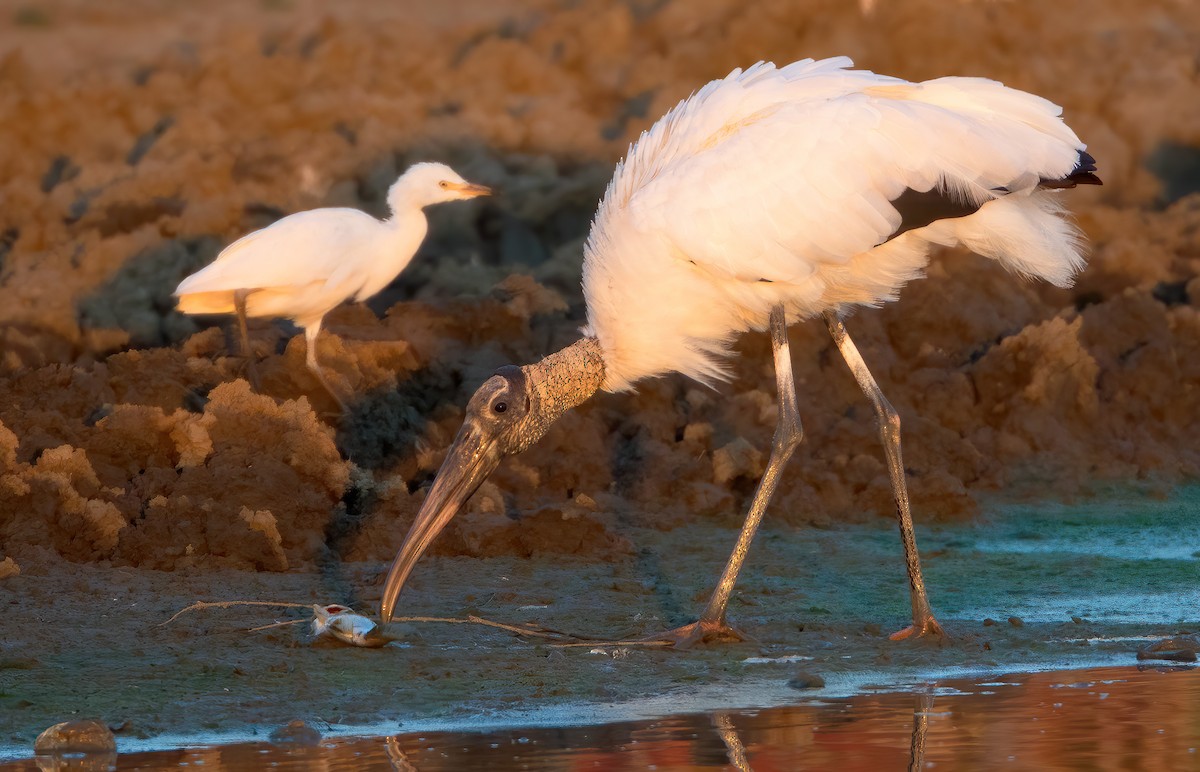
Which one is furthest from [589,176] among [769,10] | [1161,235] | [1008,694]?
[1008,694]

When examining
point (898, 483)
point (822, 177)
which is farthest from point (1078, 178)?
point (898, 483)

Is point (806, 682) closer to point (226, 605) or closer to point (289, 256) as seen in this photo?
point (226, 605)

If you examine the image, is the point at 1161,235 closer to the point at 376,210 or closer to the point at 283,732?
the point at 376,210

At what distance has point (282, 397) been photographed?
9.52 m

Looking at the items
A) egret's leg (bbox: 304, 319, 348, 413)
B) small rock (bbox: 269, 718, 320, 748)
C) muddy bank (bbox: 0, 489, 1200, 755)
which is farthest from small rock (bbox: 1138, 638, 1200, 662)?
egret's leg (bbox: 304, 319, 348, 413)

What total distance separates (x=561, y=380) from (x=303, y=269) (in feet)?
11.3

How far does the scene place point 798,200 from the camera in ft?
22.1

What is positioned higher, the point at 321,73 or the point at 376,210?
the point at 321,73

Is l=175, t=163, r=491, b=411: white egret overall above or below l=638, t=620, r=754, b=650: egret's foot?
above

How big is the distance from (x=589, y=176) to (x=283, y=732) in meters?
7.61

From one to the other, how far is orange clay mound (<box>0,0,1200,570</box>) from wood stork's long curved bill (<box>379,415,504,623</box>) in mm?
1105

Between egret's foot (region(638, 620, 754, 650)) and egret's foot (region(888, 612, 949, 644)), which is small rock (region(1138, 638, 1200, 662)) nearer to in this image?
egret's foot (region(888, 612, 949, 644))

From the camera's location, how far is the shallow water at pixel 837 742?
5113 mm

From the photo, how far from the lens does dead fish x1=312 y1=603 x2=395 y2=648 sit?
6.63 meters
